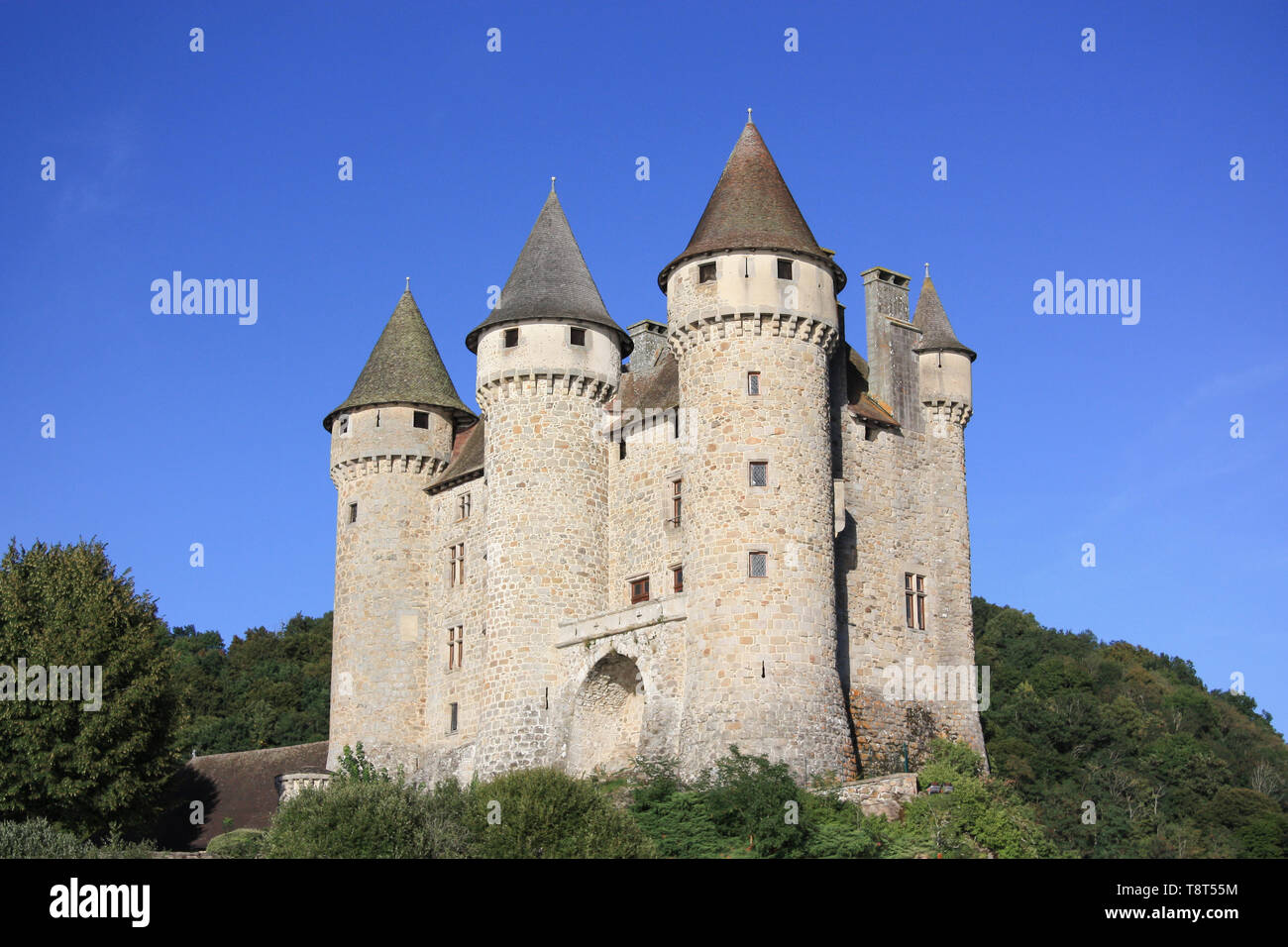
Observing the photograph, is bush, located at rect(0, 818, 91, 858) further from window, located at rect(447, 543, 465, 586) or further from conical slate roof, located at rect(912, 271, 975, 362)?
conical slate roof, located at rect(912, 271, 975, 362)

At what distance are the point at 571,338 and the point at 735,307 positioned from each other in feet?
20.6

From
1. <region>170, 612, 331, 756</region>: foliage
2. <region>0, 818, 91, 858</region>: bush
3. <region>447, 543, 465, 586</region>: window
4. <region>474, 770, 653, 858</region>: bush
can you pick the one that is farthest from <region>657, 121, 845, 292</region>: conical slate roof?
<region>170, 612, 331, 756</region>: foliage

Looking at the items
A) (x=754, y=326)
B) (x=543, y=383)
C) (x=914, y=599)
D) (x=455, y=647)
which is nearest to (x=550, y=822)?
(x=754, y=326)

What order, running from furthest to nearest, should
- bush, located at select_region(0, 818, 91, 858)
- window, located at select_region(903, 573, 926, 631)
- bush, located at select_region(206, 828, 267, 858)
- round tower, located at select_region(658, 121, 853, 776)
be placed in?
window, located at select_region(903, 573, 926, 631) → round tower, located at select_region(658, 121, 853, 776) → bush, located at select_region(206, 828, 267, 858) → bush, located at select_region(0, 818, 91, 858)

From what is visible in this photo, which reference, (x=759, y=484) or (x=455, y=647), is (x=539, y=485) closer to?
(x=455, y=647)

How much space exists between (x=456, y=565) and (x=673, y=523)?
28.9 feet

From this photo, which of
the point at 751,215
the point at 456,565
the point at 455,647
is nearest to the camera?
the point at 751,215

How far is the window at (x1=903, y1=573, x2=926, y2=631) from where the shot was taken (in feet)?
128

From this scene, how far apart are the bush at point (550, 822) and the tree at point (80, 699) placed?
35.9ft

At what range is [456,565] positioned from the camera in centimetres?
4372

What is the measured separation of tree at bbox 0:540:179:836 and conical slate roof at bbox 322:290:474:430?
993 centimetres

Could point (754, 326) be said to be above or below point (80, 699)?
above

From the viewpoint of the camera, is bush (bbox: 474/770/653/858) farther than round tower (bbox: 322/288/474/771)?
No

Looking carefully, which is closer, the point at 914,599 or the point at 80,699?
the point at 80,699
